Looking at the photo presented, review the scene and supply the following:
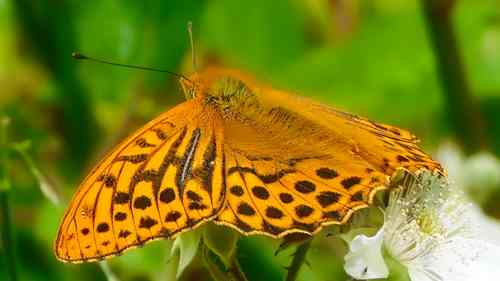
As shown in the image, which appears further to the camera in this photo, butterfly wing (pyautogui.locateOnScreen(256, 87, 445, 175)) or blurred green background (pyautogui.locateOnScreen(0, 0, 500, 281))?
blurred green background (pyautogui.locateOnScreen(0, 0, 500, 281))

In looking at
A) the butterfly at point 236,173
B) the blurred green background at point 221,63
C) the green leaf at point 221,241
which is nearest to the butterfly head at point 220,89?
the butterfly at point 236,173

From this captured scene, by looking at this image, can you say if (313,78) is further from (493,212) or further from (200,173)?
(200,173)

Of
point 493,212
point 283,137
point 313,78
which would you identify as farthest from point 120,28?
point 283,137

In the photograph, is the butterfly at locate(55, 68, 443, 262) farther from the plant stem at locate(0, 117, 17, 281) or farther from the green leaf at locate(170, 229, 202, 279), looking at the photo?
the plant stem at locate(0, 117, 17, 281)

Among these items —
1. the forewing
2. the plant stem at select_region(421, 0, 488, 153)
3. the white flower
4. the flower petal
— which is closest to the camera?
the forewing

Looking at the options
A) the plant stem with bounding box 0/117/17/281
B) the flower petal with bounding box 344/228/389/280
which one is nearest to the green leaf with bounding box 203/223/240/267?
the flower petal with bounding box 344/228/389/280

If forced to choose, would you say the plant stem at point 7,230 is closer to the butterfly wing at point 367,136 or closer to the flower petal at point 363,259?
the butterfly wing at point 367,136

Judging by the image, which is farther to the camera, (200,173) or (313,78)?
(313,78)
